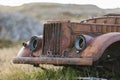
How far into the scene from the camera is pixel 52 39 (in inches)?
440

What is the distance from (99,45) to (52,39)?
1315 mm

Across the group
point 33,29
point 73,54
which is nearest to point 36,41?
point 73,54

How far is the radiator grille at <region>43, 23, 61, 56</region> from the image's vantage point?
1105cm

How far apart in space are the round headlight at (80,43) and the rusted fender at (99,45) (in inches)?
4.5

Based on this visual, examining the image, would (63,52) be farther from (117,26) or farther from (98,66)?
(117,26)

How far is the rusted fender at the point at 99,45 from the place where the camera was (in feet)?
33.3

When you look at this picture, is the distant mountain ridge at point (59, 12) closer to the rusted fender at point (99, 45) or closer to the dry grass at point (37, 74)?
the dry grass at point (37, 74)

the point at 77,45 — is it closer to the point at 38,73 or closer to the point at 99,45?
the point at 99,45

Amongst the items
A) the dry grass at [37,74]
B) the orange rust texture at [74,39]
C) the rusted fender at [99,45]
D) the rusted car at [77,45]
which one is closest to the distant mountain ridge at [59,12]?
the dry grass at [37,74]

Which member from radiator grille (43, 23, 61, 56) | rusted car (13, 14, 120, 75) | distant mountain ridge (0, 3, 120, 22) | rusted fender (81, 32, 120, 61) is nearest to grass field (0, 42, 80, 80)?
rusted car (13, 14, 120, 75)

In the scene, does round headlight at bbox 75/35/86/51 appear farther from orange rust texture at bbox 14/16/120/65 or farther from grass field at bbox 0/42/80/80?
grass field at bbox 0/42/80/80

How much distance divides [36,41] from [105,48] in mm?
2273

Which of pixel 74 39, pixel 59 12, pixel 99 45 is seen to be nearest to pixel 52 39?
pixel 74 39

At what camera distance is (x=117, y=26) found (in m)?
11.6
